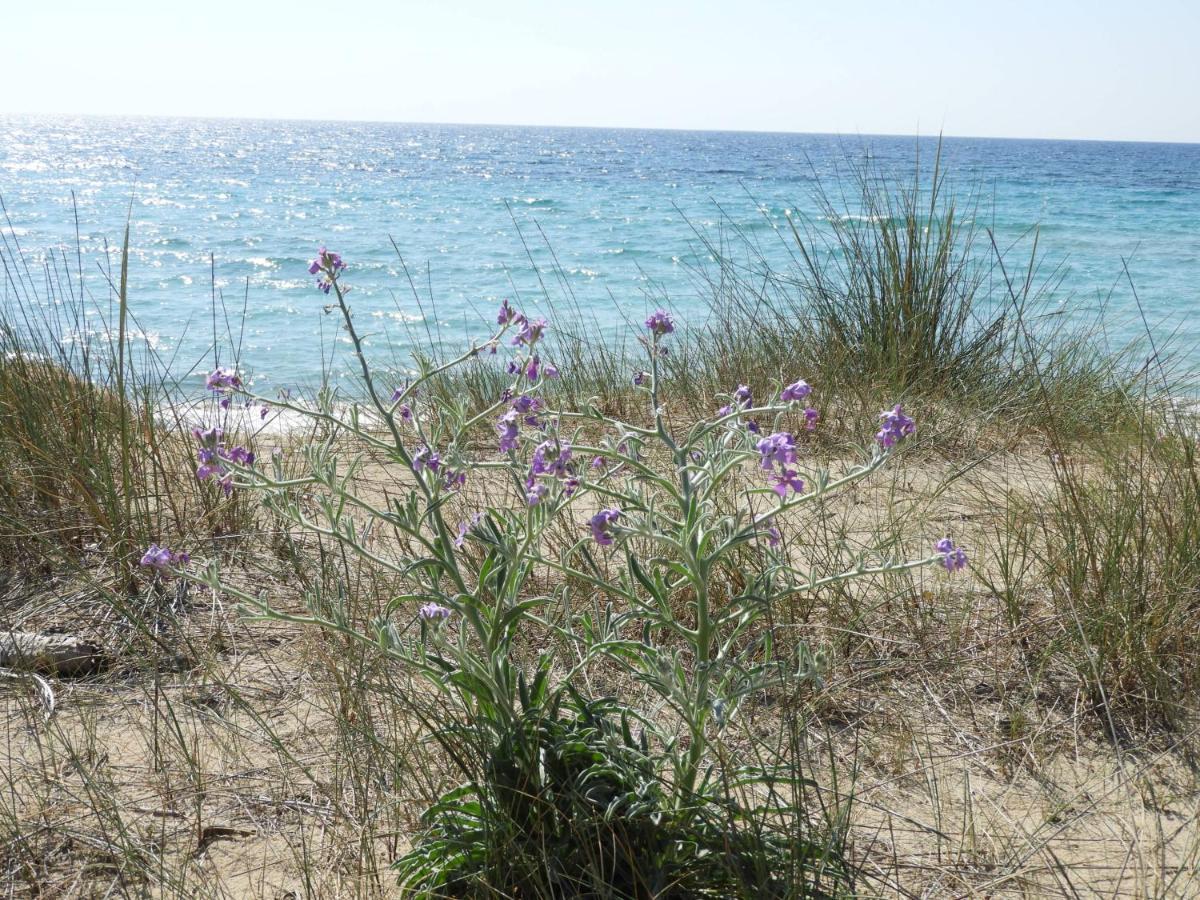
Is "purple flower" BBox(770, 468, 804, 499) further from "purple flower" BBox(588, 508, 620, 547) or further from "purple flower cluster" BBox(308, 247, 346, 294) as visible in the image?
"purple flower cluster" BBox(308, 247, 346, 294)

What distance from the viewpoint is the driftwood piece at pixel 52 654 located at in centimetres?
208

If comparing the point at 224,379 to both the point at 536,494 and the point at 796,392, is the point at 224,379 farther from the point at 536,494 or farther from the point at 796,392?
the point at 796,392

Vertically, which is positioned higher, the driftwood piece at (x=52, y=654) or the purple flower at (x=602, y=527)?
the purple flower at (x=602, y=527)

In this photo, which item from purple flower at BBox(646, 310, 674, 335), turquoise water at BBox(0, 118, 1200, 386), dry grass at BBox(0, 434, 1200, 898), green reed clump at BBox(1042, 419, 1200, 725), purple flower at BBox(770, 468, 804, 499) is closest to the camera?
purple flower at BBox(770, 468, 804, 499)

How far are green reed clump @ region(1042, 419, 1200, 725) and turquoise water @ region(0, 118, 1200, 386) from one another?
157 centimetres

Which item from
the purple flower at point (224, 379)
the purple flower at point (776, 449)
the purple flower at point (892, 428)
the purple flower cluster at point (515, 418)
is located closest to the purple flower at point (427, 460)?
the purple flower cluster at point (515, 418)

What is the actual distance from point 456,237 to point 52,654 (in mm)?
14769

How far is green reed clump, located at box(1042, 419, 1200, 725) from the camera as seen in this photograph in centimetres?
193

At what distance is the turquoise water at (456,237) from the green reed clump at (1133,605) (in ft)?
5.16

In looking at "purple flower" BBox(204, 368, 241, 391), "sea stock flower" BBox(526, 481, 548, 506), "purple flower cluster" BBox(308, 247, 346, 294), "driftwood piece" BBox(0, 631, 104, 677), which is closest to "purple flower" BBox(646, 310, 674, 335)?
"sea stock flower" BBox(526, 481, 548, 506)

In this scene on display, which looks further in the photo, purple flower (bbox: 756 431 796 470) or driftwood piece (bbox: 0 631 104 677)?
driftwood piece (bbox: 0 631 104 677)

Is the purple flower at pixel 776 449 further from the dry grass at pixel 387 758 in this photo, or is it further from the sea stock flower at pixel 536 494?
the dry grass at pixel 387 758

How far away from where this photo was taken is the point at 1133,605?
6.62 ft

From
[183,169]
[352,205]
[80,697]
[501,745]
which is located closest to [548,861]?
[501,745]
